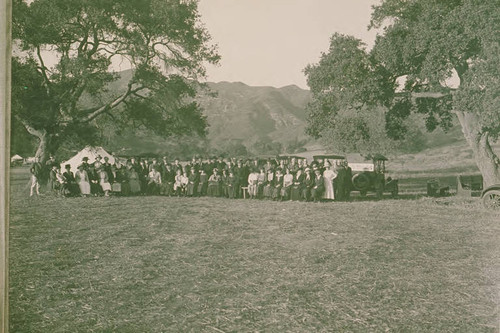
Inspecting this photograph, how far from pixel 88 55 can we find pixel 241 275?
3.41m

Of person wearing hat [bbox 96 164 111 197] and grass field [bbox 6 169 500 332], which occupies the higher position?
person wearing hat [bbox 96 164 111 197]

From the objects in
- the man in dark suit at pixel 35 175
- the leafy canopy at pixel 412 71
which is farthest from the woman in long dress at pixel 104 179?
the leafy canopy at pixel 412 71

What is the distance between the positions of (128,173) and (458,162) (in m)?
7.29

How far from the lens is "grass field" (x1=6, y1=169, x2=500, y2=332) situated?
2713 millimetres

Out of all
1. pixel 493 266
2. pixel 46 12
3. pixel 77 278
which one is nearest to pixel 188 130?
pixel 46 12

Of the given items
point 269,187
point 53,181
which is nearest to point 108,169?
point 53,181

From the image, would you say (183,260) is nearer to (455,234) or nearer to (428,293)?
(428,293)

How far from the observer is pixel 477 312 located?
2.91 meters

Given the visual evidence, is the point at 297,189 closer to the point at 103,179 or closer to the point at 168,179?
the point at 168,179

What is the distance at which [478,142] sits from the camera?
484 centimetres

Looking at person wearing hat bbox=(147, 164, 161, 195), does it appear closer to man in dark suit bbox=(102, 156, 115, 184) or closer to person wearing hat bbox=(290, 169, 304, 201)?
man in dark suit bbox=(102, 156, 115, 184)

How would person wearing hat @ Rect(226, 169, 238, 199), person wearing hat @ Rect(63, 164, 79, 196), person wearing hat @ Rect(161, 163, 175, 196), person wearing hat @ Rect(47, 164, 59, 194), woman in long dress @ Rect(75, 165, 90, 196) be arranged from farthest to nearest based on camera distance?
1. person wearing hat @ Rect(161, 163, 175, 196)
2. person wearing hat @ Rect(226, 169, 238, 199)
3. woman in long dress @ Rect(75, 165, 90, 196)
4. person wearing hat @ Rect(63, 164, 79, 196)
5. person wearing hat @ Rect(47, 164, 59, 194)

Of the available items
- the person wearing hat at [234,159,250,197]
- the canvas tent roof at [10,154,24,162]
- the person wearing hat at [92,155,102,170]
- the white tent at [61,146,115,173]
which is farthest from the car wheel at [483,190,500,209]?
the person wearing hat at [92,155,102,170]

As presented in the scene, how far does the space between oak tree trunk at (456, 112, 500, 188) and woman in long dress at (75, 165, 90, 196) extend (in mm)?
6668
